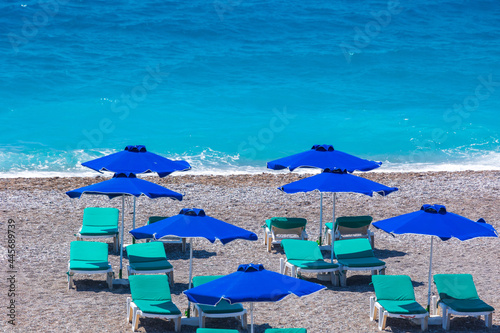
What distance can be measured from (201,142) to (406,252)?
14.1 metres

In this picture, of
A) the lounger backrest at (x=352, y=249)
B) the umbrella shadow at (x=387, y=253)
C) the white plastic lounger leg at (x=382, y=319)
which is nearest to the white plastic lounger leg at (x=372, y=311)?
the white plastic lounger leg at (x=382, y=319)

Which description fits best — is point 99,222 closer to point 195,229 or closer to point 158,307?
point 158,307

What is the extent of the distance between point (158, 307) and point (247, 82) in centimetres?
2600

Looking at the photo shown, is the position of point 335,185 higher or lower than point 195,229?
higher

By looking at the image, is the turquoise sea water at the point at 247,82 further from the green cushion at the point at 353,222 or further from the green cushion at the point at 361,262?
the green cushion at the point at 361,262

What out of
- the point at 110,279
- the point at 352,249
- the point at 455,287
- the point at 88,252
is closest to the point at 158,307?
the point at 110,279

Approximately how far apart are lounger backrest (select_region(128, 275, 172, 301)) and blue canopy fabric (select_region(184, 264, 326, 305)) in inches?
69.5

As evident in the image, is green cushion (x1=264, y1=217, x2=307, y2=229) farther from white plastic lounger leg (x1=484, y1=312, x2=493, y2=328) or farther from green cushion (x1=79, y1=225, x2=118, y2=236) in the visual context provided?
white plastic lounger leg (x1=484, y1=312, x2=493, y2=328)

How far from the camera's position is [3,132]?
26203mm

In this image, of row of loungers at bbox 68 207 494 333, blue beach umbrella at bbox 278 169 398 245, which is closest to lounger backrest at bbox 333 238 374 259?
row of loungers at bbox 68 207 494 333

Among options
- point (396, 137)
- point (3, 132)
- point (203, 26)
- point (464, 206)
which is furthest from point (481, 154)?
point (203, 26)

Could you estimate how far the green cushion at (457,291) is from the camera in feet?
29.9

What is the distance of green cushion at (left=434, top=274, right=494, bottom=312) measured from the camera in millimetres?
9102

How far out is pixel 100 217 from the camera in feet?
42.1
